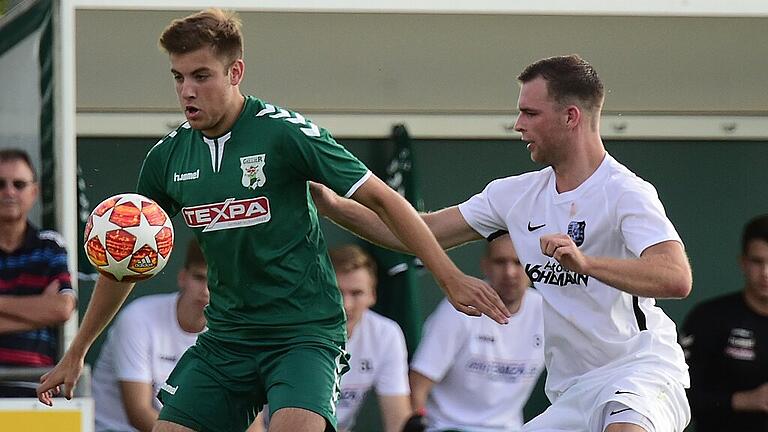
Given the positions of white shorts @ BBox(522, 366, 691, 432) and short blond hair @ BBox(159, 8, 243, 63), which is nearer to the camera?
white shorts @ BBox(522, 366, 691, 432)

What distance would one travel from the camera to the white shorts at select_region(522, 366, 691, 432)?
5.66 metres

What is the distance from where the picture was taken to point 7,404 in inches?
287

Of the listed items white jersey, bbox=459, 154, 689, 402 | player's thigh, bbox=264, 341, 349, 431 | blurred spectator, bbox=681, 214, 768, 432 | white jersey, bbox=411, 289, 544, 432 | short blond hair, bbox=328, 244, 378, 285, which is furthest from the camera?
white jersey, bbox=411, 289, 544, 432

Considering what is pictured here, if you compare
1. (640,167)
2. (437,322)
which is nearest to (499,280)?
(437,322)

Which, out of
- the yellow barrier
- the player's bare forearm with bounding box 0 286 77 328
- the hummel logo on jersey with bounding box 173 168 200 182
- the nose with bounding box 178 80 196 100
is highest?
the nose with bounding box 178 80 196 100

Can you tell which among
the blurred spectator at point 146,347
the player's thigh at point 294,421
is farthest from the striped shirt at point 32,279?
the player's thigh at point 294,421

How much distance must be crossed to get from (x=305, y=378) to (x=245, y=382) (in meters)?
0.29

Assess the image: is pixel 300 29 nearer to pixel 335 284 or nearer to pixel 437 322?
pixel 437 322

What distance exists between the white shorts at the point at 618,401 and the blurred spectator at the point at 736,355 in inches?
90.8

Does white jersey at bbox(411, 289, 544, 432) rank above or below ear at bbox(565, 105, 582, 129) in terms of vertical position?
below

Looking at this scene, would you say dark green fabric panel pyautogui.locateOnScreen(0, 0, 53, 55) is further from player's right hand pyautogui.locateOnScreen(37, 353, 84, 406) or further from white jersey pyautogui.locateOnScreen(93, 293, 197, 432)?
player's right hand pyautogui.locateOnScreen(37, 353, 84, 406)

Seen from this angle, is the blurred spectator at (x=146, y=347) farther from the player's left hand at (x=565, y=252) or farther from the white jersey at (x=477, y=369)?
the player's left hand at (x=565, y=252)

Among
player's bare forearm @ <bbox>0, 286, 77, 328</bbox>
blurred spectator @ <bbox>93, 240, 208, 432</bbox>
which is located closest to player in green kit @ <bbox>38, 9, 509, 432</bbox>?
player's bare forearm @ <bbox>0, 286, 77, 328</bbox>

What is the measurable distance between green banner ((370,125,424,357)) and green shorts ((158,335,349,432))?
9.47 ft
